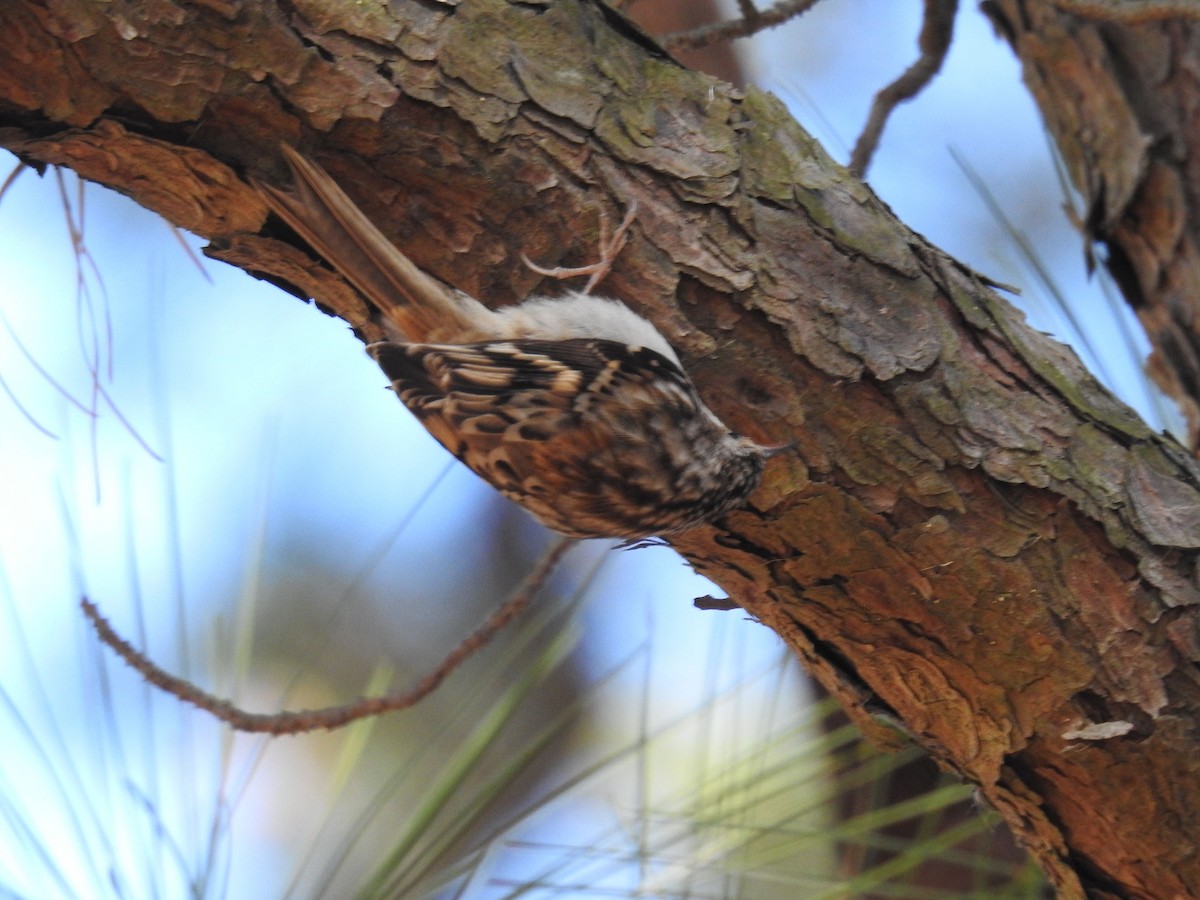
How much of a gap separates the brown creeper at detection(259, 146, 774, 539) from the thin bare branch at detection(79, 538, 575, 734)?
199 millimetres

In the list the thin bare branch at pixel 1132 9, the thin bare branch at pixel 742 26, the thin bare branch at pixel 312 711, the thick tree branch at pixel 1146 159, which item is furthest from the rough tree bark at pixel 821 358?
the thick tree branch at pixel 1146 159

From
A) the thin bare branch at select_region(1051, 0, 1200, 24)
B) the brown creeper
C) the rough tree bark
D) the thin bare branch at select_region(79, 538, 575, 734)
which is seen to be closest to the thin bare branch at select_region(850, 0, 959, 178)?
the thin bare branch at select_region(1051, 0, 1200, 24)

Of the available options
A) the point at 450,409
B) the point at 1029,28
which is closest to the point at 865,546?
the point at 450,409

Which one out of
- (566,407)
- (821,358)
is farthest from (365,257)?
(821,358)

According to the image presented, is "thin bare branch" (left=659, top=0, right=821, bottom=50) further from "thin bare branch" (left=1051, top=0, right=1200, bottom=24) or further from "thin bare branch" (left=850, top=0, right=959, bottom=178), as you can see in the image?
"thin bare branch" (left=1051, top=0, right=1200, bottom=24)

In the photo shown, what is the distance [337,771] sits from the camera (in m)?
1.68

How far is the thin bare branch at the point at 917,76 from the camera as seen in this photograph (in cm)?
205

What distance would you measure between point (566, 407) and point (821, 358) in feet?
1.05

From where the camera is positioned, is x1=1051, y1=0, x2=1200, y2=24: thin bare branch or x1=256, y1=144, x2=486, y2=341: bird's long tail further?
x1=1051, y1=0, x2=1200, y2=24: thin bare branch

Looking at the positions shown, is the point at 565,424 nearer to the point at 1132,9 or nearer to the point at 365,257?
the point at 365,257

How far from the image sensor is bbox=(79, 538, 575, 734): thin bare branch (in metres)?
1.51

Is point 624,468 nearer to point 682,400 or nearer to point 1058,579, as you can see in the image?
point 682,400

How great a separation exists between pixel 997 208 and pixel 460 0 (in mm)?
1045

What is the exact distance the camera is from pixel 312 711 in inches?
62.6
